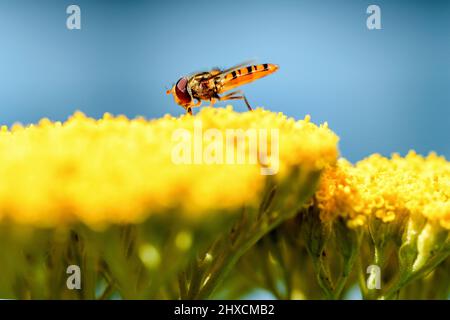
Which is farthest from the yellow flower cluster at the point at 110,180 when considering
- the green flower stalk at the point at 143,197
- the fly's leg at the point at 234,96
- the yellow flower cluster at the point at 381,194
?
the fly's leg at the point at 234,96

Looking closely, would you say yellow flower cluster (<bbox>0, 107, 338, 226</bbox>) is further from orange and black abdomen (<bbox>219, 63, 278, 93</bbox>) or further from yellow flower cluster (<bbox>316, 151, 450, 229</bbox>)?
orange and black abdomen (<bbox>219, 63, 278, 93</bbox>)

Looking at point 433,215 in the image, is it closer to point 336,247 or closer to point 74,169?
point 336,247

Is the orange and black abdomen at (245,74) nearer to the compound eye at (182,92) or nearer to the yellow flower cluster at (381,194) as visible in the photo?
the compound eye at (182,92)

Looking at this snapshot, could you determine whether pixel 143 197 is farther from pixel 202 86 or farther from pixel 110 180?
pixel 202 86

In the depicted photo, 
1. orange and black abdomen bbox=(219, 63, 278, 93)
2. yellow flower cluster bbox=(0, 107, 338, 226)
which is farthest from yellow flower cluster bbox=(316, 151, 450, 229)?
orange and black abdomen bbox=(219, 63, 278, 93)
